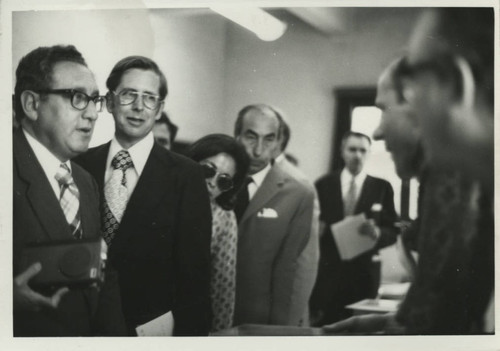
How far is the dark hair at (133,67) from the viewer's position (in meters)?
2.21

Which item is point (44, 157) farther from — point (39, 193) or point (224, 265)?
point (224, 265)

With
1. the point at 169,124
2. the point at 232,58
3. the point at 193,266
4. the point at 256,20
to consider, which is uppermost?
the point at 256,20

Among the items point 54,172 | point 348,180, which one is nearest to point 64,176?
point 54,172

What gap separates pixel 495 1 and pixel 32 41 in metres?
1.51

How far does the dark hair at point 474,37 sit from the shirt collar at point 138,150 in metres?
1.00

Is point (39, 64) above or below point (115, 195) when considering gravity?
above

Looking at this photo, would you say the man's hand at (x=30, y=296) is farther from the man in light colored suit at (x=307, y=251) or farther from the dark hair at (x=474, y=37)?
the dark hair at (x=474, y=37)

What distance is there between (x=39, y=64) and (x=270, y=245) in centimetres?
94

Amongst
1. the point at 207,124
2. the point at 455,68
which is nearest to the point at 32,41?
the point at 207,124

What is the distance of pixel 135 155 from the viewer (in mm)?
2225

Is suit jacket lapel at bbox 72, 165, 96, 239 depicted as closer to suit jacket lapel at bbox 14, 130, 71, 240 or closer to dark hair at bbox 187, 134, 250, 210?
suit jacket lapel at bbox 14, 130, 71, 240

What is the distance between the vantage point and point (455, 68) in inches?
87.3

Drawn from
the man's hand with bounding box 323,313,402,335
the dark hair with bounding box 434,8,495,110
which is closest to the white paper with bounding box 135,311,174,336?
the man's hand with bounding box 323,313,402,335

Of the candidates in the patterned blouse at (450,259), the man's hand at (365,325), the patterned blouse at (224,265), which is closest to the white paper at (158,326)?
the patterned blouse at (224,265)
